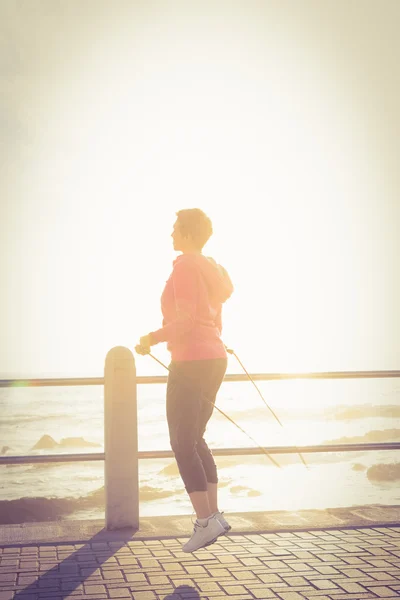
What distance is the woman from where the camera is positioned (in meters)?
5.16

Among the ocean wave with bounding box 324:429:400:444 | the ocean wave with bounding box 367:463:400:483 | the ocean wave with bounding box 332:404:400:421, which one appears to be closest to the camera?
the ocean wave with bounding box 367:463:400:483

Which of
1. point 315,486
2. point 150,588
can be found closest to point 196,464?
point 150,588

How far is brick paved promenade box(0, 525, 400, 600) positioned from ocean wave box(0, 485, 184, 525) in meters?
32.5

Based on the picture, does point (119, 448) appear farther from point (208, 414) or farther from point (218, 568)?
point (218, 568)

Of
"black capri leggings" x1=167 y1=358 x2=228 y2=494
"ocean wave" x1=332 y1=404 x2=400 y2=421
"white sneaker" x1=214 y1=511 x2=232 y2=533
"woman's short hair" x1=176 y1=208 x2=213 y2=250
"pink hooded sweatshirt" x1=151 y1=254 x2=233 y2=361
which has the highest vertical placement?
"woman's short hair" x1=176 y1=208 x2=213 y2=250

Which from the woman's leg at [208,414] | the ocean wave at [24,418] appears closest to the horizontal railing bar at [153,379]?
the woman's leg at [208,414]

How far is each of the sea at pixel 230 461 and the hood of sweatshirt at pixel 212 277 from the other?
12.1 m

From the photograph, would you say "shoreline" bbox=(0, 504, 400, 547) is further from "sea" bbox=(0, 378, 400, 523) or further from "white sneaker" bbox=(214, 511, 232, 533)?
"sea" bbox=(0, 378, 400, 523)

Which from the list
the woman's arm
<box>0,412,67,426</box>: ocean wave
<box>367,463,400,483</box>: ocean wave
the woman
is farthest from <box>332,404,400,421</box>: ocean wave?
the woman's arm

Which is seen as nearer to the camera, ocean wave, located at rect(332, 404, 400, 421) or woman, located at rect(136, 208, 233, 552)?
woman, located at rect(136, 208, 233, 552)

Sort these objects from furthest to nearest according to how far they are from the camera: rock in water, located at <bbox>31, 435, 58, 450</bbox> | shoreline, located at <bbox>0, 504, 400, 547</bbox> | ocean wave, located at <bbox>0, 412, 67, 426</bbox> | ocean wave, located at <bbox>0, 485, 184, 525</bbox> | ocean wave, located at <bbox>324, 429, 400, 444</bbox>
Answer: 1. ocean wave, located at <bbox>0, 412, 67, 426</bbox>
2. ocean wave, located at <bbox>324, 429, 400, 444</bbox>
3. rock in water, located at <bbox>31, 435, 58, 450</bbox>
4. ocean wave, located at <bbox>0, 485, 184, 525</bbox>
5. shoreline, located at <bbox>0, 504, 400, 547</bbox>

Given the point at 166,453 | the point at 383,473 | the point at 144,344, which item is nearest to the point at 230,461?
the point at 383,473

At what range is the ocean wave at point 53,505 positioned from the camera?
125ft

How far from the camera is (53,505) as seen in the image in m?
40.7
